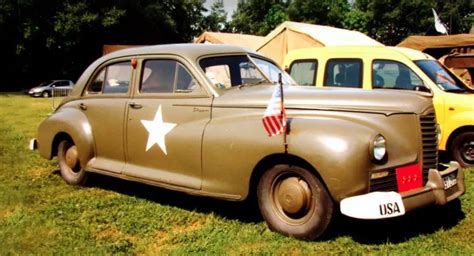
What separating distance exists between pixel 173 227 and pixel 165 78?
5.30 ft

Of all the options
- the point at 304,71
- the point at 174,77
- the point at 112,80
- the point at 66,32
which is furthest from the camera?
the point at 66,32

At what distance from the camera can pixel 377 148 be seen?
4027 millimetres

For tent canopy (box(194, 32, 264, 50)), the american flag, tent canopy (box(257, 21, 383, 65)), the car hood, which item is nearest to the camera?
the american flag

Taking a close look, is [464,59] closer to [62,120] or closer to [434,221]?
[434,221]

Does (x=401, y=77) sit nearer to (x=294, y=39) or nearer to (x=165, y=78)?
(x=165, y=78)

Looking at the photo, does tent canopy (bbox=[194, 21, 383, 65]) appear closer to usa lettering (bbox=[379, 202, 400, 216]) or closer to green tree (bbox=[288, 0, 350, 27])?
usa lettering (bbox=[379, 202, 400, 216])

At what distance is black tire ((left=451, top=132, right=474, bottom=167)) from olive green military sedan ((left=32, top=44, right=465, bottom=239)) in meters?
2.67

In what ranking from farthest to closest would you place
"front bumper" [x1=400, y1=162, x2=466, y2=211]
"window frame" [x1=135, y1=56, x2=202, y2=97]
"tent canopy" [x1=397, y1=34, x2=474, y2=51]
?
1. "tent canopy" [x1=397, y1=34, x2=474, y2=51]
2. "window frame" [x1=135, y1=56, x2=202, y2=97]
3. "front bumper" [x1=400, y1=162, x2=466, y2=211]

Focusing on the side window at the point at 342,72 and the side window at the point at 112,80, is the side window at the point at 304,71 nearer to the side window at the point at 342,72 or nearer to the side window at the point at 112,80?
the side window at the point at 342,72

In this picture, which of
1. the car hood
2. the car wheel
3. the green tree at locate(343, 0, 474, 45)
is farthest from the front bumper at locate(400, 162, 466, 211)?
the green tree at locate(343, 0, 474, 45)

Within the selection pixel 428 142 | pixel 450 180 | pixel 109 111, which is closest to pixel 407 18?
pixel 109 111

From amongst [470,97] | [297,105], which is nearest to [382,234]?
[297,105]

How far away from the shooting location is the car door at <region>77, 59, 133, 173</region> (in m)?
5.75

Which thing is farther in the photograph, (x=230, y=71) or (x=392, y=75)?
(x=392, y=75)
